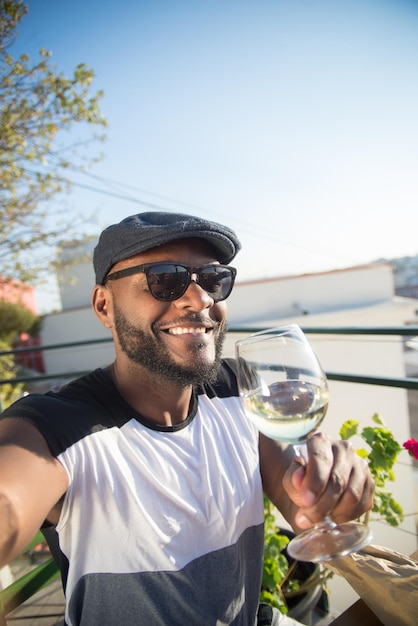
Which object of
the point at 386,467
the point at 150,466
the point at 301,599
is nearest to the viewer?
the point at 150,466

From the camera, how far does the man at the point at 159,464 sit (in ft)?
3.01

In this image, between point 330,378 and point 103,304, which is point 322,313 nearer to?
point 330,378

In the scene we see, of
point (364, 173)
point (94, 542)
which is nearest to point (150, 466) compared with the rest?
point (94, 542)

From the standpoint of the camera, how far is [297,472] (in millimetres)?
904

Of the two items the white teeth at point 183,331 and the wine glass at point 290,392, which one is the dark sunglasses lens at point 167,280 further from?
the wine glass at point 290,392

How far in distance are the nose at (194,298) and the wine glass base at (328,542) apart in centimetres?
76

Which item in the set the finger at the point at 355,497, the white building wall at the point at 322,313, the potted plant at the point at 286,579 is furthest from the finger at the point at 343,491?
the white building wall at the point at 322,313

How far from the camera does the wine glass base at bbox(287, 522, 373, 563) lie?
0.89 metres

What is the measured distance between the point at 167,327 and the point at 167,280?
164 millimetres

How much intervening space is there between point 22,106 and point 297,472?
21.3 feet

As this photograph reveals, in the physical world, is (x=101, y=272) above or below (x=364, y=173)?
below

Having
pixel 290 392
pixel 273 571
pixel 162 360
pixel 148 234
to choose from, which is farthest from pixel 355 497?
pixel 273 571

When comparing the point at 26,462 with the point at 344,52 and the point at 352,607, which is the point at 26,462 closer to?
the point at 352,607

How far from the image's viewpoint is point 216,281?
1393 mm
